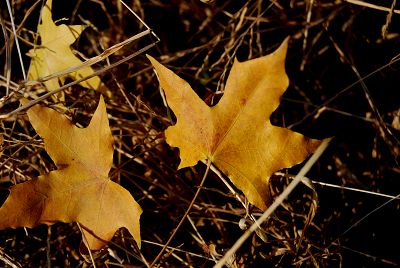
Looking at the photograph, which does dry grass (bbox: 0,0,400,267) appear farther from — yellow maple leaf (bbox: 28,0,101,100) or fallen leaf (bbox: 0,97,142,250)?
fallen leaf (bbox: 0,97,142,250)

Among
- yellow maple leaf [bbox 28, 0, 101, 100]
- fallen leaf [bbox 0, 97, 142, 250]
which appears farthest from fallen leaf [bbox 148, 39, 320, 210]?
yellow maple leaf [bbox 28, 0, 101, 100]

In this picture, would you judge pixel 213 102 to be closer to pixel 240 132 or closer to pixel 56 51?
pixel 240 132

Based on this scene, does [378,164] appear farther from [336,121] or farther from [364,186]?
[336,121]

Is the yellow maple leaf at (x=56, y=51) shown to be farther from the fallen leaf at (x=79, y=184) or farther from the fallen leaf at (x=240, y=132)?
the fallen leaf at (x=240, y=132)

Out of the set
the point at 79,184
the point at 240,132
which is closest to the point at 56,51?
the point at 79,184

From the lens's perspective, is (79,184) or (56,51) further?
(56,51)

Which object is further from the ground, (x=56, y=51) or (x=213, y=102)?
(x=56, y=51)

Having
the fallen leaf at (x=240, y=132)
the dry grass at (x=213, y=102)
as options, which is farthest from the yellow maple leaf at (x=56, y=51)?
the fallen leaf at (x=240, y=132)
